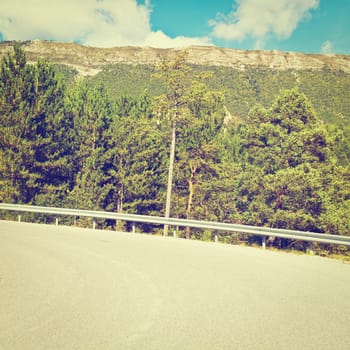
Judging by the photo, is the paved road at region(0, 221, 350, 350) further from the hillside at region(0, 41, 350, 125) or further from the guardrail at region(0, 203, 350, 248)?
the hillside at region(0, 41, 350, 125)

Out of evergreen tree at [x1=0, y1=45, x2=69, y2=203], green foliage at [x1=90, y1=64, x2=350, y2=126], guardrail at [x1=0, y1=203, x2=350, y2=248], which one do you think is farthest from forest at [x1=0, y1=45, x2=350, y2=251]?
green foliage at [x1=90, y1=64, x2=350, y2=126]

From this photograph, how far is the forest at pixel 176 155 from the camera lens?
86.0 feet

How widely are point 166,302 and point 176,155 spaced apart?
27698 mm

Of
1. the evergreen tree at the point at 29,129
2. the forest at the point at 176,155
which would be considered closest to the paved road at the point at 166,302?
the forest at the point at 176,155

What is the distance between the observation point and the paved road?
463 centimetres

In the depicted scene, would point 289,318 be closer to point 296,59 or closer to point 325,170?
point 325,170

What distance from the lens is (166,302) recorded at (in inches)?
245

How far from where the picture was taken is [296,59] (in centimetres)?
18275

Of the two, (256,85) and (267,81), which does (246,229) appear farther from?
(267,81)

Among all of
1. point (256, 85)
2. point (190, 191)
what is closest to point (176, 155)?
point (190, 191)

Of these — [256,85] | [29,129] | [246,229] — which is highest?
[256,85]

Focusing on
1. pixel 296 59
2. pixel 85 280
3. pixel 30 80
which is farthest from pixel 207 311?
pixel 296 59

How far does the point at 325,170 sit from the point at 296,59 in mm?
171030

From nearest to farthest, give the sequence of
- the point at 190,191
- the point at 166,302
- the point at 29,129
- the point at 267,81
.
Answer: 1. the point at 166,302
2. the point at 29,129
3. the point at 190,191
4. the point at 267,81
